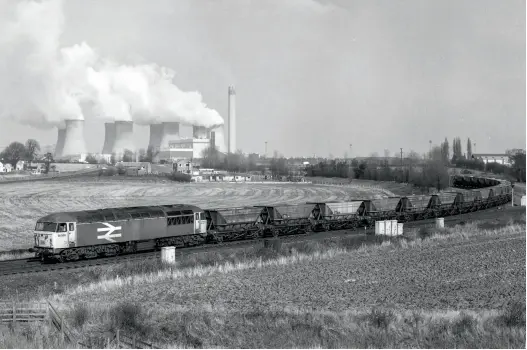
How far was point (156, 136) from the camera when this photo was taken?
198500 mm

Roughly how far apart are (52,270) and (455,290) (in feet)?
51.4

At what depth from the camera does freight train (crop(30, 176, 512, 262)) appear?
2769 centimetres

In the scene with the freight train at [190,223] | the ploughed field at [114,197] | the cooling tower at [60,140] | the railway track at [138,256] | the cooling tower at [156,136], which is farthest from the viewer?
the cooling tower at [156,136]

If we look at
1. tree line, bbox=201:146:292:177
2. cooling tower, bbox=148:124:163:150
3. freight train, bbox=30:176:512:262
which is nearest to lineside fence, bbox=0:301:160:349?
freight train, bbox=30:176:512:262

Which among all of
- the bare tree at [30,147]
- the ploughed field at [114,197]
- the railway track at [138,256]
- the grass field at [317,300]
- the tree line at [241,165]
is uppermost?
the bare tree at [30,147]

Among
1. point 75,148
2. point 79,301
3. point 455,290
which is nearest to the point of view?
point 79,301

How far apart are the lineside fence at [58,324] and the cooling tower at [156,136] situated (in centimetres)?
18268

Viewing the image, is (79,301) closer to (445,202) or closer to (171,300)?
(171,300)

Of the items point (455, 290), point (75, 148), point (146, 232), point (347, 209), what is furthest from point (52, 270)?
point (75, 148)

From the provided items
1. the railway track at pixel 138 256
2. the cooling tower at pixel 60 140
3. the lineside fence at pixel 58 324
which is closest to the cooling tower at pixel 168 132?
the cooling tower at pixel 60 140

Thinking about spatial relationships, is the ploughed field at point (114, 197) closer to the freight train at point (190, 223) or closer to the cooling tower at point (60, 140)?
the freight train at point (190, 223)

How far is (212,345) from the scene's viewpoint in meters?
14.8

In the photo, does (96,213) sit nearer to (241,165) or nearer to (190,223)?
(190,223)

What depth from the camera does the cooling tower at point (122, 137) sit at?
185 meters
